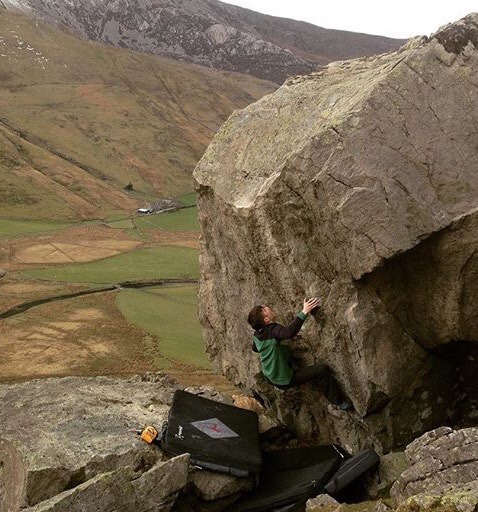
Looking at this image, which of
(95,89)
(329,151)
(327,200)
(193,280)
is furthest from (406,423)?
(95,89)

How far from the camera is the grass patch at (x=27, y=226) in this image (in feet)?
316

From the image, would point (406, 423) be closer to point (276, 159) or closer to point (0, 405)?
point (276, 159)

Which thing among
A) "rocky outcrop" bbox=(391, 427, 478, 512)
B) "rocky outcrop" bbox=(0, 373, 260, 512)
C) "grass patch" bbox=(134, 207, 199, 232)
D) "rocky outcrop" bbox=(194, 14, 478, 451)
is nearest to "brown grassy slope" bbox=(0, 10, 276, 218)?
"grass patch" bbox=(134, 207, 199, 232)

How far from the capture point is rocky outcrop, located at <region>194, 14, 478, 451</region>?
1138cm

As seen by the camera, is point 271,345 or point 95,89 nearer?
point 271,345

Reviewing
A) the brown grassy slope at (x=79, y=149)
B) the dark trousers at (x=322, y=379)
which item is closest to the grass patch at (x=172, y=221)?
the brown grassy slope at (x=79, y=149)

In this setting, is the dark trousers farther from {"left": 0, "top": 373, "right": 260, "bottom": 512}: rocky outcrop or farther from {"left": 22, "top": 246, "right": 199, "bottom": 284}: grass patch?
{"left": 22, "top": 246, "right": 199, "bottom": 284}: grass patch

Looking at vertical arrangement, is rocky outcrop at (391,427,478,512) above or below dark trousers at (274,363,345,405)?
above

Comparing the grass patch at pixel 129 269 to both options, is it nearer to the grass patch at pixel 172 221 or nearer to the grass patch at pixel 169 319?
the grass patch at pixel 169 319

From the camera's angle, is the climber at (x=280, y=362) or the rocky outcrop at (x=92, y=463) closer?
the rocky outcrop at (x=92, y=463)

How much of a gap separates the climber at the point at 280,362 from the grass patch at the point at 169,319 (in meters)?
23.8

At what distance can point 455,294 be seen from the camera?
11.8m

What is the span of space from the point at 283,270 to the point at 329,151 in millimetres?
3084

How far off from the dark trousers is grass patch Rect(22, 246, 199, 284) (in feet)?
168
